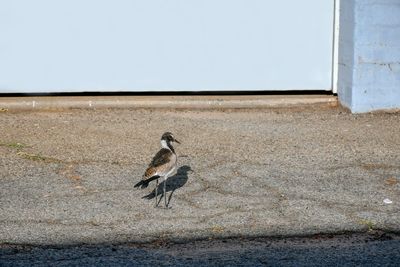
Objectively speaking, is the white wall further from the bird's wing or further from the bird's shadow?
the bird's wing

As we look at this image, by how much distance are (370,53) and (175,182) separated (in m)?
3.82

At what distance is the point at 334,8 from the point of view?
11.2m

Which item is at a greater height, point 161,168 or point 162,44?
point 162,44

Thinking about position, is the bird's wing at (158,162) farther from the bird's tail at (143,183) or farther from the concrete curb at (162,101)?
the concrete curb at (162,101)

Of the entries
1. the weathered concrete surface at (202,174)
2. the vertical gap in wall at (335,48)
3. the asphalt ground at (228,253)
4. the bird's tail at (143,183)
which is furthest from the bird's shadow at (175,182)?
the vertical gap in wall at (335,48)

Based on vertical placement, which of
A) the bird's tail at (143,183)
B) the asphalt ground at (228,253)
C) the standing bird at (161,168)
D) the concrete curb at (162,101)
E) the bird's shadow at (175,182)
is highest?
the concrete curb at (162,101)

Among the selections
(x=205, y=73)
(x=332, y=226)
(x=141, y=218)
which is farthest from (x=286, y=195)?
(x=205, y=73)

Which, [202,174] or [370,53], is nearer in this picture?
[202,174]

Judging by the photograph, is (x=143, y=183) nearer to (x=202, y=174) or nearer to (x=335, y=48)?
(x=202, y=174)

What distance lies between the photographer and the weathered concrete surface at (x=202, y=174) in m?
6.98

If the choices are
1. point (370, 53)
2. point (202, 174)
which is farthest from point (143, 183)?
point (370, 53)

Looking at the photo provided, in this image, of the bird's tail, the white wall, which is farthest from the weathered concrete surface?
the white wall

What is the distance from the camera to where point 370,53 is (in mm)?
10938

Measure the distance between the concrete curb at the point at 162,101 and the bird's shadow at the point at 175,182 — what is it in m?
2.55
